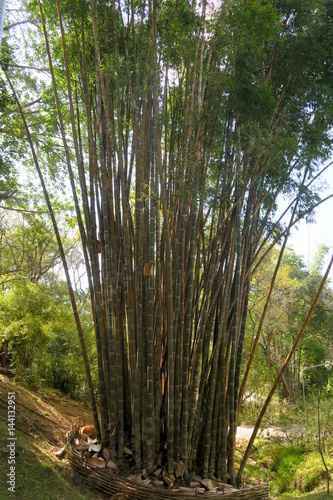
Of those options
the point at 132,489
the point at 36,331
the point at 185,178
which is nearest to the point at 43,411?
the point at 36,331

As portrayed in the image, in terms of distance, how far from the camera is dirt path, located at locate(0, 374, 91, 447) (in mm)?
4125

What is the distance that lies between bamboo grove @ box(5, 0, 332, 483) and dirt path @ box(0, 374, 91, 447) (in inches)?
33.6

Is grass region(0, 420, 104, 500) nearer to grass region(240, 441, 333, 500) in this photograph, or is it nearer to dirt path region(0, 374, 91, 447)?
dirt path region(0, 374, 91, 447)

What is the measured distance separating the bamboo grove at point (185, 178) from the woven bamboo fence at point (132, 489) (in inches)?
8.3

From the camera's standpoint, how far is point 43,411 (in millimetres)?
4773

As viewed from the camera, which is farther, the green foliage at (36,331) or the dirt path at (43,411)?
the green foliage at (36,331)

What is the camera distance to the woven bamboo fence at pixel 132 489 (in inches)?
121

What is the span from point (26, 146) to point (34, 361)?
113 inches

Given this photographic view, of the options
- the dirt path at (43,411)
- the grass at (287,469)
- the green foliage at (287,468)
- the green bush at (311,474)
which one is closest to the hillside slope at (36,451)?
the dirt path at (43,411)

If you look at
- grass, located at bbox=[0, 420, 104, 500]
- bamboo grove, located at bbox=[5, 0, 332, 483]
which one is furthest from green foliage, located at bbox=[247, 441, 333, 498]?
grass, located at bbox=[0, 420, 104, 500]

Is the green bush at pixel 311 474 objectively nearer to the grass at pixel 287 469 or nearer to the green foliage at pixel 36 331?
the grass at pixel 287 469

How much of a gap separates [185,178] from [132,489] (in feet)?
7.72

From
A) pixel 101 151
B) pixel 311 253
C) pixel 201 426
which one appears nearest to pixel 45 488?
pixel 201 426

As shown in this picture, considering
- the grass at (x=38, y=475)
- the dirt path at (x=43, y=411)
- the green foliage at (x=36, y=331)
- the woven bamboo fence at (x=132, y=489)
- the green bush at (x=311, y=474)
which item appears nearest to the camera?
the grass at (x=38, y=475)
